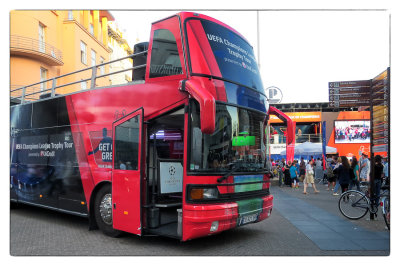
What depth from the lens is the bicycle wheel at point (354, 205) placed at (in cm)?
885

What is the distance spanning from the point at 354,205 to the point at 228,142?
501 centimetres

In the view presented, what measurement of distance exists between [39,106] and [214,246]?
5.55 meters

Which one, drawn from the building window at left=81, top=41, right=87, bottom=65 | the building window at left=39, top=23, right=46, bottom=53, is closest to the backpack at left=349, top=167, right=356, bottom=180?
the building window at left=81, top=41, right=87, bottom=65

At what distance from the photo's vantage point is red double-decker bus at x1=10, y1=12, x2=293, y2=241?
5.46 meters

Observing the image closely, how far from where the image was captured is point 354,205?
8992mm

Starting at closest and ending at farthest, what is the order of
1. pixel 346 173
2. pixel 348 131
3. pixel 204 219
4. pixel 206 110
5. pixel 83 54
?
pixel 206 110, pixel 204 219, pixel 83 54, pixel 346 173, pixel 348 131

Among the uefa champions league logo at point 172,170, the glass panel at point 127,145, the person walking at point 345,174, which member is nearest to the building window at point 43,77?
the glass panel at point 127,145

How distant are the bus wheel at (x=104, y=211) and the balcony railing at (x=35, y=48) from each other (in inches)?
121

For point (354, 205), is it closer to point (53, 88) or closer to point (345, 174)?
point (345, 174)

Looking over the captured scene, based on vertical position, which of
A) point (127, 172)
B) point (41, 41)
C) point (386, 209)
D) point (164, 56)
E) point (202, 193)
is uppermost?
point (41, 41)

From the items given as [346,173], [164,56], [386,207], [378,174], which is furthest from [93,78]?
[346,173]

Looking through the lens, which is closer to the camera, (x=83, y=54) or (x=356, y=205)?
(x=356, y=205)

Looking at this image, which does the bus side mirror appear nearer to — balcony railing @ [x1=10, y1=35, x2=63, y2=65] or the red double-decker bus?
the red double-decker bus

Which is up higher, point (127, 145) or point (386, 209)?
point (127, 145)
